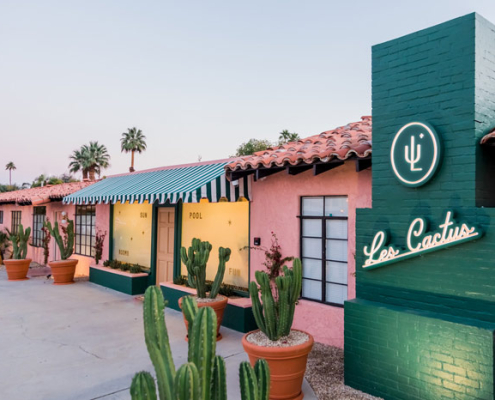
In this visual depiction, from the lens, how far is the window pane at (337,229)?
7539mm

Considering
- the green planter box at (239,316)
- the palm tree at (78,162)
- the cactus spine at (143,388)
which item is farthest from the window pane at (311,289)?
the palm tree at (78,162)

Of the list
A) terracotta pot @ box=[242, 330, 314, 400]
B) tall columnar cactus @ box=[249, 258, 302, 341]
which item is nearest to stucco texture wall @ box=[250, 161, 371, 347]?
tall columnar cactus @ box=[249, 258, 302, 341]

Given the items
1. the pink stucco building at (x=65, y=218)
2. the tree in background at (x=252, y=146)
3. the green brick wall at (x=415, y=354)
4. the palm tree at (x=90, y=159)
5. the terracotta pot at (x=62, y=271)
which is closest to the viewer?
the green brick wall at (x=415, y=354)

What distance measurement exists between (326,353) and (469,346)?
310 cm

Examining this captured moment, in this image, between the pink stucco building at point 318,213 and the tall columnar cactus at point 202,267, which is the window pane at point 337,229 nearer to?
the pink stucco building at point 318,213

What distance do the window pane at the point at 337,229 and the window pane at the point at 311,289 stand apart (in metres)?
1.12

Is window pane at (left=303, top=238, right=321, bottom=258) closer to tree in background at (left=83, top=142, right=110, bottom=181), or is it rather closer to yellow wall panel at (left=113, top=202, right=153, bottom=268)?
yellow wall panel at (left=113, top=202, right=153, bottom=268)

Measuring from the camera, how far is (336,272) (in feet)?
25.1

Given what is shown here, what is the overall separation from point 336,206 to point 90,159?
48.9 metres

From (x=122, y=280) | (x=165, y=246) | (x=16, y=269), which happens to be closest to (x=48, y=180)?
(x=16, y=269)

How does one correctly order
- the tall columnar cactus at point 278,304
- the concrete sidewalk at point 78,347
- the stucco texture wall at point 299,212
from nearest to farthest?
1. the tall columnar cactus at point 278,304
2. the concrete sidewalk at point 78,347
3. the stucco texture wall at point 299,212

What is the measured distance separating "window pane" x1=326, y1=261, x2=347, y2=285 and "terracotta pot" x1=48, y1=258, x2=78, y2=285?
1095 cm

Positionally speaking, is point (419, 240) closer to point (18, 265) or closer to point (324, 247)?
point (324, 247)

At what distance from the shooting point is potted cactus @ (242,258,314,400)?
5250 millimetres
